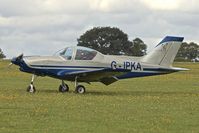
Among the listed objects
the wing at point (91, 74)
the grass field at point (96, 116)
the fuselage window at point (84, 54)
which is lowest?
the grass field at point (96, 116)

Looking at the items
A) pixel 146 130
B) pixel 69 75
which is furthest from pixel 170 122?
pixel 69 75

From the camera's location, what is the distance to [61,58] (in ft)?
84.3

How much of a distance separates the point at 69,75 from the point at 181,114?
33.3ft

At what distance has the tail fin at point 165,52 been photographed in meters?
27.3

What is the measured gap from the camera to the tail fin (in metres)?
27.3

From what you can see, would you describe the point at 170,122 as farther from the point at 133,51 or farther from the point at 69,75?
the point at 133,51

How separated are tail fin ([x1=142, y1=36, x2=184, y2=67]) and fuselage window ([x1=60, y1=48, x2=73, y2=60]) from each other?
3529 millimetres

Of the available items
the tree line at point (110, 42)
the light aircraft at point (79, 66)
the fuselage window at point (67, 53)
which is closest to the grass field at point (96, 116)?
the light aircraft at point (79, 66)

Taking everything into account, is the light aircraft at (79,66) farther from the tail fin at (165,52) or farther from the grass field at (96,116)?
the grass field at (96,116)

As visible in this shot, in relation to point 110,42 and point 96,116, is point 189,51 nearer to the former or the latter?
point 110,42

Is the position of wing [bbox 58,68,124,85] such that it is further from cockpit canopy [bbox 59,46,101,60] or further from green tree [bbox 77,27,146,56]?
green tree [bbox 77,27,146,56]

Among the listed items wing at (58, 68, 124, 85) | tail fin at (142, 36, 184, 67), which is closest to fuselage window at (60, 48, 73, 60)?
wing at (58, 68, 124, 85)

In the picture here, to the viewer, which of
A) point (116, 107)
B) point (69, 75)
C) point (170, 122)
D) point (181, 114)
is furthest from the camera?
point (69, 75)

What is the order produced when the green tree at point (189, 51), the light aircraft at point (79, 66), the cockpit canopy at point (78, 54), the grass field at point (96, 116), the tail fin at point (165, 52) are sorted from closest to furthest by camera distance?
the grass field at point (96, 116) < the light aircraft at point (79, 66) < the cockpit canopy at point (78, 54) < the tail fin at point (165, 52) < the green tree at point (189, 51)
